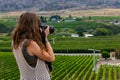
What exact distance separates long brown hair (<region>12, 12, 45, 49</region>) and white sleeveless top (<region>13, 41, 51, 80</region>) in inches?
5.2

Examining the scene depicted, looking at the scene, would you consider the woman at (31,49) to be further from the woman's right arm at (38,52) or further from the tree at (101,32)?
the tree at (101,32)

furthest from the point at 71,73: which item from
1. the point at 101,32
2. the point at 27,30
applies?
the point at 101,32

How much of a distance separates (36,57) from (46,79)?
0.30 meters

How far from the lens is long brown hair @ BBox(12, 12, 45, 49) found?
15.5 feet

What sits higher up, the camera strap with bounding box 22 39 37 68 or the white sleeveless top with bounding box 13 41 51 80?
the camera strap with bounding box 22 39 37 68

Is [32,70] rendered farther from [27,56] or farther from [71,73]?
[71,73]

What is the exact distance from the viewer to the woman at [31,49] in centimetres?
465

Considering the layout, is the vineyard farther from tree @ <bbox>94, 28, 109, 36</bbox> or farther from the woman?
tree @ <bbox>94, 28, 109, 36</bbox>

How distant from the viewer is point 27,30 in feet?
15.7

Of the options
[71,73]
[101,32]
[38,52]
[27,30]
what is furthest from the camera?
[101,32]

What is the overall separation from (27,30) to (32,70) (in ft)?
1.64

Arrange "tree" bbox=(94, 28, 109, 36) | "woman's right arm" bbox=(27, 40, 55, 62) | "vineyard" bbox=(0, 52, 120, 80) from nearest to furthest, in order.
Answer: "woman's right arm" bbox=(27, 40, 55, 62), "vineyard" bbox=(0, 52, 120, 80), "tree" bbox=(94, 28, 109, 36)

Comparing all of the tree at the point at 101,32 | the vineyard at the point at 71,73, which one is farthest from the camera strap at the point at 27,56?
the tree at the point at 101,32

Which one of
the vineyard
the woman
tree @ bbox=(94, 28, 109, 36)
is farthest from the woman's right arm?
tree @ bbox=(94, 28, 109, 36)
